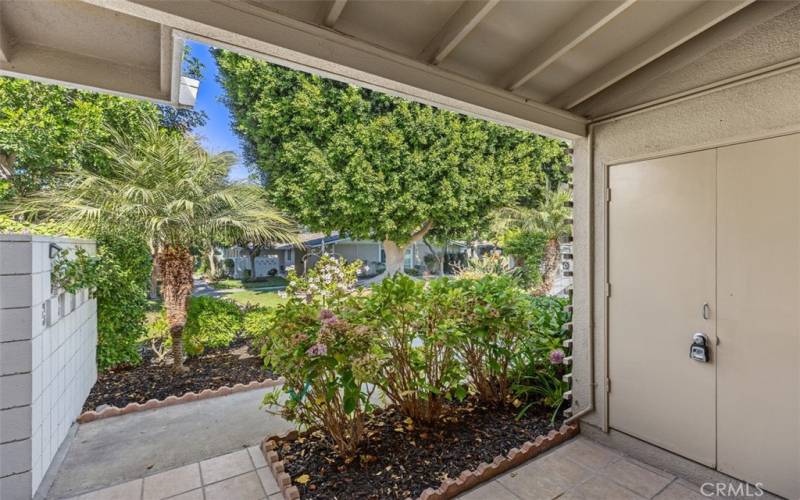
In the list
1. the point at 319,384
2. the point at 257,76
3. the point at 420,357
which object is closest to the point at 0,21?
the point at 319,384

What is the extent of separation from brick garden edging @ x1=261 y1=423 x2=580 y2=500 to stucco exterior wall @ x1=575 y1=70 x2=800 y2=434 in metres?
0.42

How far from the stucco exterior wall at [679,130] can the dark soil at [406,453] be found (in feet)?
2.50

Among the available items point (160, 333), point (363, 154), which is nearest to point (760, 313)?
point (160, 333)

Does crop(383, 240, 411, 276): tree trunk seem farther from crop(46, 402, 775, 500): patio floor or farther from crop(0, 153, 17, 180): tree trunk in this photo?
crop(46, 402, 775, 500): patio floor

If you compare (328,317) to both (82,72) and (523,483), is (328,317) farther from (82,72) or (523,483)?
(82,72)

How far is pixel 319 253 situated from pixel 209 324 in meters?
12.0

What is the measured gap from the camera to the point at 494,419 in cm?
331

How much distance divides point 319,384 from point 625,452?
2.46 meters

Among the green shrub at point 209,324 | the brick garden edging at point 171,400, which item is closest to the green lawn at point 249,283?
the green shrub at point 209,324

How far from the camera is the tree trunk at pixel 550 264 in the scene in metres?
11.3

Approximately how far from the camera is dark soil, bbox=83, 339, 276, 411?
402cm

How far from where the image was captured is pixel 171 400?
3926mm

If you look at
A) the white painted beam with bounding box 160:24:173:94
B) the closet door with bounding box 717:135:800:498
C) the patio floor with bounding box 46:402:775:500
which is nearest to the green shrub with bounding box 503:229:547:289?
the patio floor with bounding box 46:402:775:500

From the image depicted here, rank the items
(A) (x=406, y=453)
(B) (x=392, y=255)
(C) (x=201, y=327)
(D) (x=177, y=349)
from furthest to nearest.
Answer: (B) (x=392, y=255) < (C) (x=201, y=327) < (D) (x=177, y=349) < (A) (x=406, y=453)
